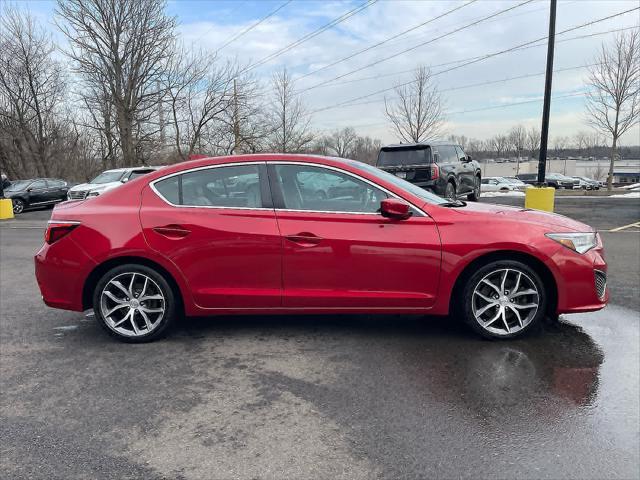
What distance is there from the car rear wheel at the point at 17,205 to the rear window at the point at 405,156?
54.6ft

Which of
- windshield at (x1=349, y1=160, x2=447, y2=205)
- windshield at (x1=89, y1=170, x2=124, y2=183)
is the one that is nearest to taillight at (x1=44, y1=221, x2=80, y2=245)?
windshield at (x1=349, y1=160, x2=447, y2=205)

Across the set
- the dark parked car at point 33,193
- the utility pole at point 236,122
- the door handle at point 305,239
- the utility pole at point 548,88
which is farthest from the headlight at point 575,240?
the utility pole at point 236,122

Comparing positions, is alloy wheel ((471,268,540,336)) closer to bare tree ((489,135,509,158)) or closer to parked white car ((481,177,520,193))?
parked white car ((481,177,520,193))

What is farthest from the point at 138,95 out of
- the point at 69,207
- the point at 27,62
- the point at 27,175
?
the point at 69,207

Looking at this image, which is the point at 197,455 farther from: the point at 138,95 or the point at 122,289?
the point at 138,95

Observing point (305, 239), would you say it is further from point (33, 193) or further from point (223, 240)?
point (33, 193)

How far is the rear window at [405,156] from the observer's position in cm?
1208

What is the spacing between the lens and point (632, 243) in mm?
8758

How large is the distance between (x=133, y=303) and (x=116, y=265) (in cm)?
36

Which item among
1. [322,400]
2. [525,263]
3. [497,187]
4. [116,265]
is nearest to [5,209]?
[116,265]

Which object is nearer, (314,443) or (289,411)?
(314,443)

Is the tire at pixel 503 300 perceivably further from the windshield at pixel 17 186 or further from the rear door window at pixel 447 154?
the windshield at pixel 17 186

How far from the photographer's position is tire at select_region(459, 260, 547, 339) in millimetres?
3832

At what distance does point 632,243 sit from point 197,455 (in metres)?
9.10
